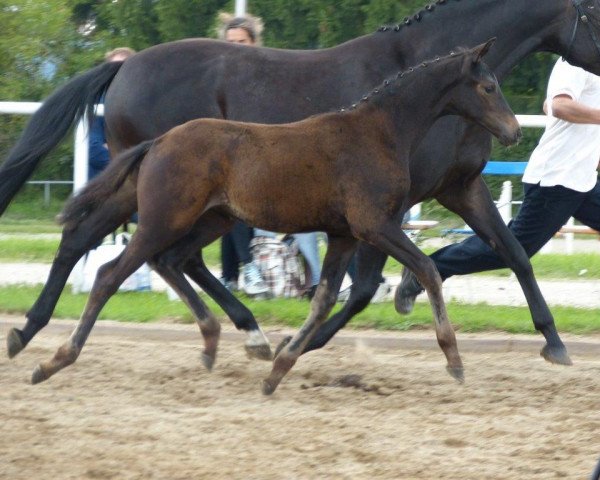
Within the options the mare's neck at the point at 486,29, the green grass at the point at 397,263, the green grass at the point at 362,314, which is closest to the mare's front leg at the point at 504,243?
the mare's neck at the point at 486,29

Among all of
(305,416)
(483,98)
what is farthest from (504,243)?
(305,416)

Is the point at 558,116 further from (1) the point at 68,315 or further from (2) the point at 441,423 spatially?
(1) the point at 68,315

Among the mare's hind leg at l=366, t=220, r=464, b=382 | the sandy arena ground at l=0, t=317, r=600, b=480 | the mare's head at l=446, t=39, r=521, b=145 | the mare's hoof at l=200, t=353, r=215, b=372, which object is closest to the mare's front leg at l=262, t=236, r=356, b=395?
the sandy arena ground at l=0, t=317, r=600, b=480

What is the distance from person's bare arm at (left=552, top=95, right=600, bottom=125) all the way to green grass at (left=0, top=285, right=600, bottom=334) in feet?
4.98

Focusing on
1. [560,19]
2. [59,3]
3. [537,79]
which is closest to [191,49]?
[560,19]

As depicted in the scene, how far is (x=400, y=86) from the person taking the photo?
591cm

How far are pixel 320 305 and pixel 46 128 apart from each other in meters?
2.10

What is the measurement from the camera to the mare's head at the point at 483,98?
5852 millimetres

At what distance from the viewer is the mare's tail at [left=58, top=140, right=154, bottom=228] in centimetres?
611

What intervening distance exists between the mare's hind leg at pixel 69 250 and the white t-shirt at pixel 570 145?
229 centimetres

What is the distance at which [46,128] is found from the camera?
7199 mm

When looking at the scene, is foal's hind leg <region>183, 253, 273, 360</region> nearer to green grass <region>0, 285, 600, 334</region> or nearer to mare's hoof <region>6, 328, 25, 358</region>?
mare's hoof <region>6, 328, 25, 358</region>

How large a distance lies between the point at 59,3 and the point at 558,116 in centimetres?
2395

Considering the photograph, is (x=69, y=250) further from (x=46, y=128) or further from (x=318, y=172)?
(x=318, y=172)
